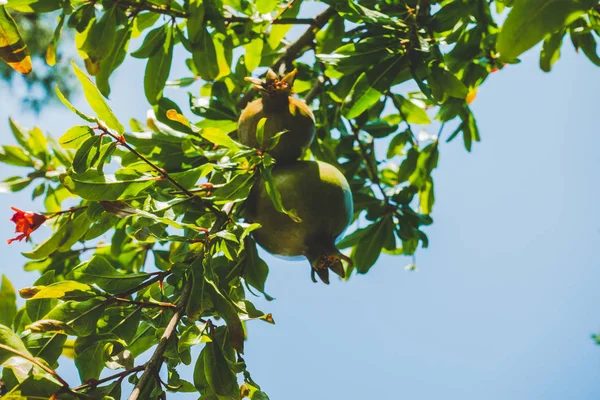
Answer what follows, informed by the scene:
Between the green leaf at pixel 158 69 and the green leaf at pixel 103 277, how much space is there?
85 cm

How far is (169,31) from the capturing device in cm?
189

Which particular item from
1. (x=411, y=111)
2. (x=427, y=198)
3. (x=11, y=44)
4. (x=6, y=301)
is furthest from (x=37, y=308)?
(x=427, y=198)

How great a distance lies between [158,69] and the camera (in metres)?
1.89

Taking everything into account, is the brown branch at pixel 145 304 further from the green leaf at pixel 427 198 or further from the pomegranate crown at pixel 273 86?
the green leaf at pixel 427 198

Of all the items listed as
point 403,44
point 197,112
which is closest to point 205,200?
point 197,112

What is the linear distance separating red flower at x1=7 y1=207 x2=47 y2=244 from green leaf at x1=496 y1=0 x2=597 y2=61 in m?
1.26

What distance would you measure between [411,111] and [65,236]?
4.78ft

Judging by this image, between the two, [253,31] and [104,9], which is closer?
[104,9]

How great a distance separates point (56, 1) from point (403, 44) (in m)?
1.09

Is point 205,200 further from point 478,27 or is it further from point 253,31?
point 478,27

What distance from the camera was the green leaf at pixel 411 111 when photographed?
7.18ft

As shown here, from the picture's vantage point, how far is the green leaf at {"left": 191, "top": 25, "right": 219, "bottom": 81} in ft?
6.13

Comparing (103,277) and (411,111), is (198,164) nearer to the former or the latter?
(103,277)

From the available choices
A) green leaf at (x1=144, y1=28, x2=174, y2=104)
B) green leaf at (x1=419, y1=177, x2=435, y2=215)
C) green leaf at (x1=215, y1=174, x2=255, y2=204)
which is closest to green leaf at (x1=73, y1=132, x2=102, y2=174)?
green leaf at (x1=215, y1=174, x2=255, y2=204)
